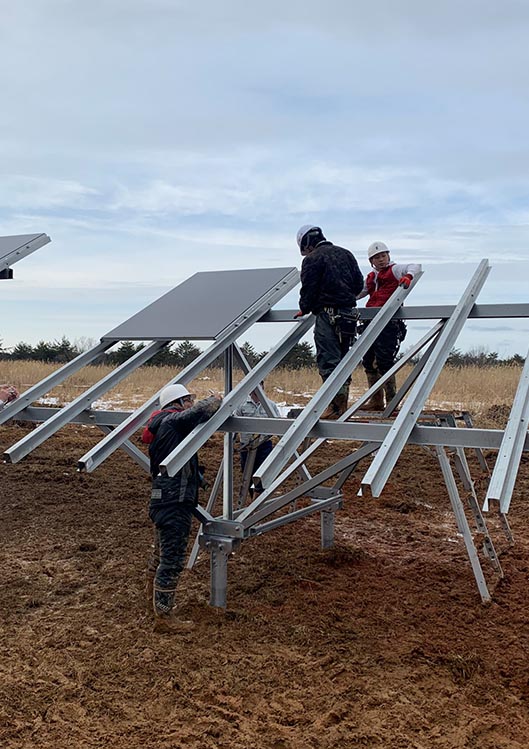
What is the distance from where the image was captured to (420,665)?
479 centimetres

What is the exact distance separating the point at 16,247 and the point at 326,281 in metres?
3.23

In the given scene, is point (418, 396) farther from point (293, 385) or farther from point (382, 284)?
point (293, 385)

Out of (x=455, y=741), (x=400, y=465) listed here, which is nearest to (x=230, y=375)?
(x=455, y=741)

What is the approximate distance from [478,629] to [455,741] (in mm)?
1661

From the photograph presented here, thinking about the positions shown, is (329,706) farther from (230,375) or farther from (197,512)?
(230,375)

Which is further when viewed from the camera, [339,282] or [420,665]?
[339,282]

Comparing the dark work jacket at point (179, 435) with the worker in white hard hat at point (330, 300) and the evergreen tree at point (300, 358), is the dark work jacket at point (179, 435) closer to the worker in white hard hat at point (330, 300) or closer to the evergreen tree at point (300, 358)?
the worker in white hard hat at point (330, 300)

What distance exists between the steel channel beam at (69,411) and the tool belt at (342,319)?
58.8 inches

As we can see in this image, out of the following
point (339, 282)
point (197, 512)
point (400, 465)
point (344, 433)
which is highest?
point (339, 282)

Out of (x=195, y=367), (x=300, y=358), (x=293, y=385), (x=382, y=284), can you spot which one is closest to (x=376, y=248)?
(x=382, y=284)

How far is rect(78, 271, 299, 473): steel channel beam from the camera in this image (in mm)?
4637

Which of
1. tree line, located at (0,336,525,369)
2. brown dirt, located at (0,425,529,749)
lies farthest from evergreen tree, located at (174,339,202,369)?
brown dirt, located at (0,425,529,749)

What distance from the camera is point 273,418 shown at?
16.9ft

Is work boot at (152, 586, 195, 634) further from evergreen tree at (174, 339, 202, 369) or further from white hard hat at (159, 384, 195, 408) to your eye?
evergreen tree at (174, 339, 202, 369)
